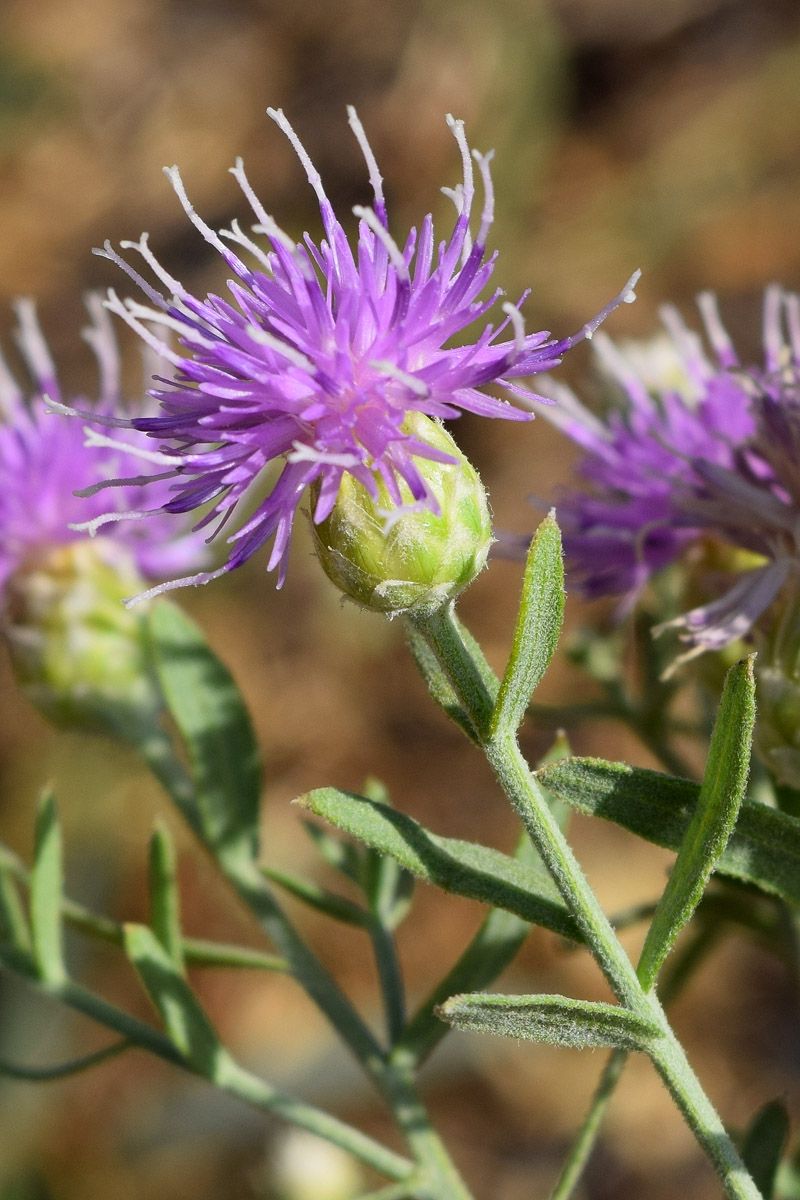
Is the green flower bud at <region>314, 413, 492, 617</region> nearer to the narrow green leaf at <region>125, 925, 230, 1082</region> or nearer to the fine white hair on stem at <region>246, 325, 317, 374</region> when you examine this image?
the fine white hair on stem at <region>246, 325, 317, 374</region>

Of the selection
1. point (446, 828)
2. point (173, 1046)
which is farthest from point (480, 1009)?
point (446, 828)

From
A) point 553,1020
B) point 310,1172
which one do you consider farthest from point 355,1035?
point 310,1172

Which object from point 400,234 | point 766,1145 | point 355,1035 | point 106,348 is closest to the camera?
point 766,1145

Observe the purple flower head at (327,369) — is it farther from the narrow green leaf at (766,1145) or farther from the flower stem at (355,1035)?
the narrow green leaf at (766,1145)

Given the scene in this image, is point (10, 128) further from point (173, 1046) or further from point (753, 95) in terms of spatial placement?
point (173, 1046)

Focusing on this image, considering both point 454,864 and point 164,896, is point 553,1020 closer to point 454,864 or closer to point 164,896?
point 454,864

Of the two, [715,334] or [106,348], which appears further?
[106,348]
